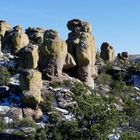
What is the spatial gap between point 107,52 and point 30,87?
40.4m

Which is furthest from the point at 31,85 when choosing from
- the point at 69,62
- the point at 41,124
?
the point at 69,62

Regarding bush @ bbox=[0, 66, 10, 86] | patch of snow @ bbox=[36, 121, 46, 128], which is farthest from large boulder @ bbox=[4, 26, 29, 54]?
patch of snow @ bbox=[36, 121, 46, 128]

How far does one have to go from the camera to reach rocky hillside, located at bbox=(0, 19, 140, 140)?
55.6 metres

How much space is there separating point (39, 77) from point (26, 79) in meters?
1.82

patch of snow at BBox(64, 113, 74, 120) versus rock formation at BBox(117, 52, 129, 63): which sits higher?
rock formation at BBox(117, 52, 129, 63)

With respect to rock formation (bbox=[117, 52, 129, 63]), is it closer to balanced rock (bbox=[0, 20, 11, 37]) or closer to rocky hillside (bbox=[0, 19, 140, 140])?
rocky hillside (bbox=[0, 19, 140, 140])

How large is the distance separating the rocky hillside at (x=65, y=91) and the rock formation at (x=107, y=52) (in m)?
11.1

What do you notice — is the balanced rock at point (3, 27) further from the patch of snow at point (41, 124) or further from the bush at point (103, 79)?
→ the patch of snow at point (41, 124)

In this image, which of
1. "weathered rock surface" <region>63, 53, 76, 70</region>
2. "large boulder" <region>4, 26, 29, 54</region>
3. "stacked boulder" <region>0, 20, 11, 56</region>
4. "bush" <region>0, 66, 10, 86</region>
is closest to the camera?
"bush" <region>0, 66, 10, 86</region>

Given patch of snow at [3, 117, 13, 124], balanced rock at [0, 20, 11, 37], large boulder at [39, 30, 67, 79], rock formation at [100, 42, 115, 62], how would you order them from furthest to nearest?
rock formation at [100, 42, 115, 62] < balanced rock at [0, 20, 11, 37] < large boulder at [39, 30, 67, 79] < patch of snow at [3, 117, 13, 124]

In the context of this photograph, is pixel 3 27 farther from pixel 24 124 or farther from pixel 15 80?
pixel 24 124

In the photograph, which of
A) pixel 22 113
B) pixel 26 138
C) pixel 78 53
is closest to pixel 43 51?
pixel 78 53

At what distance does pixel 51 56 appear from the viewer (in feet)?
236

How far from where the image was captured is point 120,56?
108m
